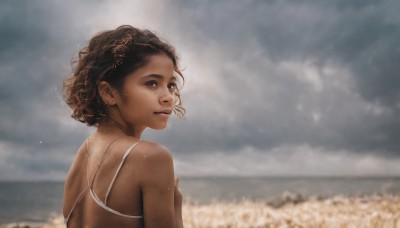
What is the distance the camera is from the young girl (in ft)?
7.39

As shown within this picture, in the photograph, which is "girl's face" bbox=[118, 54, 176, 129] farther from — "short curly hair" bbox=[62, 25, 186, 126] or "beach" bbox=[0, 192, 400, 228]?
"beach" bbox=[0, 192, 400, 228]

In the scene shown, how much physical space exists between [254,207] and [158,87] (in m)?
3.30

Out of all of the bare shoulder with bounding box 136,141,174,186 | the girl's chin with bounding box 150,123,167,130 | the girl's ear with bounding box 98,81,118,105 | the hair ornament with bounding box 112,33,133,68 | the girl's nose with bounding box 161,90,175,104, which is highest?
the hair ornament with bounding box 112,33,133,68

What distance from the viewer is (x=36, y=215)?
988 centimetres

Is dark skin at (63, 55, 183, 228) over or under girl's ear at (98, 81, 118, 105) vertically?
under

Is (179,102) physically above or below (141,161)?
above

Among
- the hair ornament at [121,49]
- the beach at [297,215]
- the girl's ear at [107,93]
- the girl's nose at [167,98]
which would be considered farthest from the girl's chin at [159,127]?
the beach at [297,215]

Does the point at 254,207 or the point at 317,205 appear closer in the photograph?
the point at 254,207

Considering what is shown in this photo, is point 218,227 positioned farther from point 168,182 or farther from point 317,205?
point 168,182

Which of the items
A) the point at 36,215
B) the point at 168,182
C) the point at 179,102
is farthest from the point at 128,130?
the point at 36,215

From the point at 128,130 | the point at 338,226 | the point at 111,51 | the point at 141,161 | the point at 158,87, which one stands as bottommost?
the point at 338,226

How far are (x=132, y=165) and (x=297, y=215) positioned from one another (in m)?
3.17

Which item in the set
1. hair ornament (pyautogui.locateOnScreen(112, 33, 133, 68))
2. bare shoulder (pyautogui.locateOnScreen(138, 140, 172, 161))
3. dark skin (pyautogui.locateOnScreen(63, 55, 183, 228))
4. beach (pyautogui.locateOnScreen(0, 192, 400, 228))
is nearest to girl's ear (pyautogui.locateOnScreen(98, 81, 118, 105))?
dark skin (pyautogui.locateOnScreen(63, 55, 183, 228))

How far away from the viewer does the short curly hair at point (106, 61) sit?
2.58 metres
